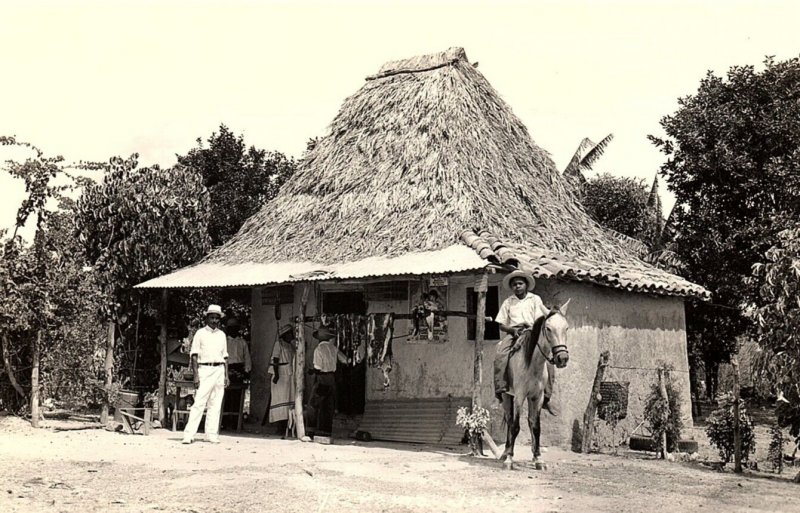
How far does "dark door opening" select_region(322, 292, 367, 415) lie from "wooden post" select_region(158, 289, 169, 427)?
8.72 feet

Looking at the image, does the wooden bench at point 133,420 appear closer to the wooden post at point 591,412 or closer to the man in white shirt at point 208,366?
the man in white shirt at point 208,366

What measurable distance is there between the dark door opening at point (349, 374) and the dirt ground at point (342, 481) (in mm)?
2263

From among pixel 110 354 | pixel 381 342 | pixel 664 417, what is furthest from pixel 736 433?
pixel 110 354

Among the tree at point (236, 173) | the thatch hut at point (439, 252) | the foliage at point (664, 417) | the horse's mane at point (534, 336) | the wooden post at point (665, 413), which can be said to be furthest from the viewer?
the tree at point (236, 173)

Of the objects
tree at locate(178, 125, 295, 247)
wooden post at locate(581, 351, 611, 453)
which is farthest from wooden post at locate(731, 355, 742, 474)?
tree at locate(178, 125, 295, 247)

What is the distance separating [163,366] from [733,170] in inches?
475

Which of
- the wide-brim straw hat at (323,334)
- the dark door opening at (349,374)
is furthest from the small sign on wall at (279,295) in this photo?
the wide-brim straw hat at (323,334)

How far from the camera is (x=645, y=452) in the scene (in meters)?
12.2

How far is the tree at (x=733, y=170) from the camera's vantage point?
17578 mm

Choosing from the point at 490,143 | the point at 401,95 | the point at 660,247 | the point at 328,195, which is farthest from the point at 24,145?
the point at 660,247

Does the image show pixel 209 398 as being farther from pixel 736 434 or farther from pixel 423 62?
pixel 423 62

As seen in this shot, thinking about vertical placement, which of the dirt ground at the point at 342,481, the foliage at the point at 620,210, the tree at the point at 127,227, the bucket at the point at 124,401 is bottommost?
the dirt ground at the point at 342,481

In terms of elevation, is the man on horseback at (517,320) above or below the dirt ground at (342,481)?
above

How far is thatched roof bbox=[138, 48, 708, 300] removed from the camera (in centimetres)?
1288
